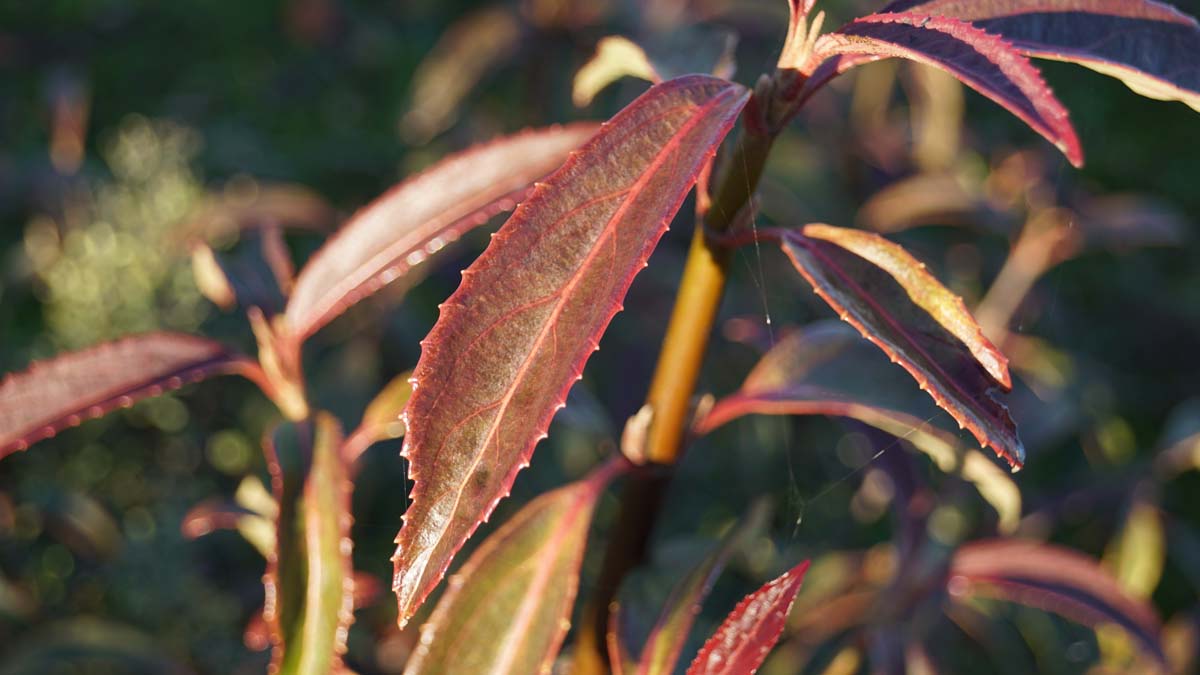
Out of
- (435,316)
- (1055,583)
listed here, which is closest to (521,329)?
(1055,583)

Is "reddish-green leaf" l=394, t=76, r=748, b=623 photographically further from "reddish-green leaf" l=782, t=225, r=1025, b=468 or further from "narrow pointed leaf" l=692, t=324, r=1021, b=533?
"narrow pointed leaf" l=692, t=324, r=1021, b=533

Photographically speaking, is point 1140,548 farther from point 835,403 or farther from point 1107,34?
point 1107,34

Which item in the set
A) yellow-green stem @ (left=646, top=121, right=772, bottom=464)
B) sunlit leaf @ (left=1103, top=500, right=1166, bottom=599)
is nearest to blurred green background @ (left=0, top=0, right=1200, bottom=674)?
sunlit leaf @ (left=1103, top=500, right=1166, bottom=599)

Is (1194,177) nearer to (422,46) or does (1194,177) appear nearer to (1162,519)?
(1162,519)

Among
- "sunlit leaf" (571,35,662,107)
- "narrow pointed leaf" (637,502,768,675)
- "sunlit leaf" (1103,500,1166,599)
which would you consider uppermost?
"sunlit leaf" (571,35,662,107)

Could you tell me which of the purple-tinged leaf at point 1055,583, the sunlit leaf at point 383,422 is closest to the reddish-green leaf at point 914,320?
the sunlit leaf at point 383,422

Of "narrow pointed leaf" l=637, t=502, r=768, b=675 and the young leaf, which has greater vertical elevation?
the young leaf
